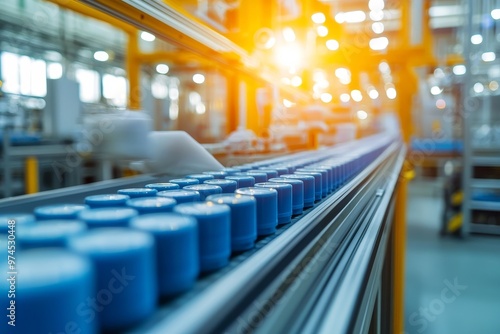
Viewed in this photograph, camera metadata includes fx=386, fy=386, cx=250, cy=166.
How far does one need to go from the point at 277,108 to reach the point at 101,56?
5.80 meters

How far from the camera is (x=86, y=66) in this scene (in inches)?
290

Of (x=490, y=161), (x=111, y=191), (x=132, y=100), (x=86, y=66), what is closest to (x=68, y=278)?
(x=111, y=191)

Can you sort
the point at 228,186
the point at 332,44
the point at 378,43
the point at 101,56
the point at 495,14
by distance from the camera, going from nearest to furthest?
the point at 228,186
the point at 495,14
the point at 332,44
the point at 101,56
the point at 378,43

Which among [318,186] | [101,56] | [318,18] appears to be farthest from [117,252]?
[101,56]

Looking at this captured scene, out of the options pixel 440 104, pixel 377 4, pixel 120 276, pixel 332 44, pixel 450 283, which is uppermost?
pixel 377 4

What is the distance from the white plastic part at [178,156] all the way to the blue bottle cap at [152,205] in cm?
48

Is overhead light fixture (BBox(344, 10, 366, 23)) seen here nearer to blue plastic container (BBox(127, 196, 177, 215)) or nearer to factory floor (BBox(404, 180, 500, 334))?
A: factory floor (BBox(404, 180, 500, 334))

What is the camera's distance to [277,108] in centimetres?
291

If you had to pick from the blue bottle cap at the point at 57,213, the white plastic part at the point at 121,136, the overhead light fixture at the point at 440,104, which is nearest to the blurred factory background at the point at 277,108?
the white plastic part at the point at 121,136

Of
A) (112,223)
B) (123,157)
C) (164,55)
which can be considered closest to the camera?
(112,223)

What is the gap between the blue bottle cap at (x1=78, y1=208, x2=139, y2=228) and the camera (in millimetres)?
362

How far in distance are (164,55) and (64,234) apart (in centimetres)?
Result: 321

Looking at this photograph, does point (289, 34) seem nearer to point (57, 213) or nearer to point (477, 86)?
point (477, 86)

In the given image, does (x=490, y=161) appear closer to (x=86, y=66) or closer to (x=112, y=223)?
(x=112, y=223)
